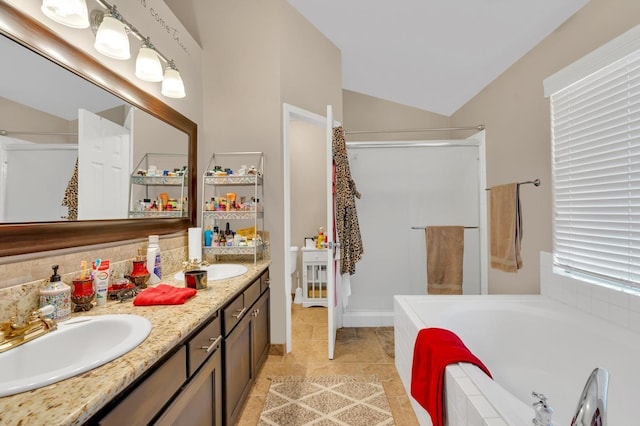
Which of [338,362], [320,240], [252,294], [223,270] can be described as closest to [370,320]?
[338,362]

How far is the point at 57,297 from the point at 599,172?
252 cm

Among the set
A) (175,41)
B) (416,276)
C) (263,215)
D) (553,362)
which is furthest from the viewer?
(416,276)

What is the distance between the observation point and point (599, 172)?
150cm

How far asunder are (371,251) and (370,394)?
1382mm

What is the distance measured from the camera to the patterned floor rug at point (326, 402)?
63.3 inches

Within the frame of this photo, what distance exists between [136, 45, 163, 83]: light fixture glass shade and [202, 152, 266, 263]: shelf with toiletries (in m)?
0.75

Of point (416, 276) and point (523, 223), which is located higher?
point (523, 223)

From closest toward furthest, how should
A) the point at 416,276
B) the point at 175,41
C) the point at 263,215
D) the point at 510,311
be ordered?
the point at 510,311 < the point at 175,41 < the point at 263,215 < the point at 416,276

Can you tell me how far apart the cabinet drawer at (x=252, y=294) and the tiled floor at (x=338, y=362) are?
621 millimetres

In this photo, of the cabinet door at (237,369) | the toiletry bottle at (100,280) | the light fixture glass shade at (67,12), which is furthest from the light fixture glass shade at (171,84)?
the cabinet door at (237,369)

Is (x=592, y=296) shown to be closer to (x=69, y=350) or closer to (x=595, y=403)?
(x=595, y=403)

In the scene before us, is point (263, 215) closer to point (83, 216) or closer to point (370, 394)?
point (83, 216)

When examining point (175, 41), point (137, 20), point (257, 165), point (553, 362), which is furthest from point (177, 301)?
point (553, 362)

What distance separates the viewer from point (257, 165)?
7.66ft
